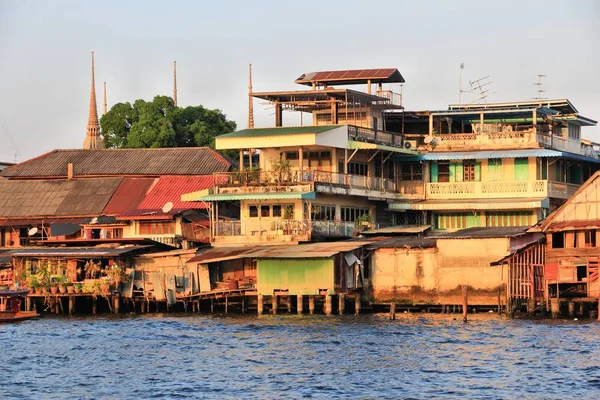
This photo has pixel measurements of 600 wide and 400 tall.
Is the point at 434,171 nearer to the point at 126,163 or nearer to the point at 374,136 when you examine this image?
the point at 374,136

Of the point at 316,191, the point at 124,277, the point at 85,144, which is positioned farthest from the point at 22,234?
the point at 85,144

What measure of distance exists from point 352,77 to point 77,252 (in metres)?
17.9

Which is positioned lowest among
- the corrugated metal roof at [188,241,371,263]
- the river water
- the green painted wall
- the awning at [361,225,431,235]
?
the river water

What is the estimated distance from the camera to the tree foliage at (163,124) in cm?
10050

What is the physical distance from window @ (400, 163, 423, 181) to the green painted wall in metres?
15.0

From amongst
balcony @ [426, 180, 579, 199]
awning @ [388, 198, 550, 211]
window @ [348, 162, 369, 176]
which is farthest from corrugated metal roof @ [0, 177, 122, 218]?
balcony @ [426, 180, 579, 199]

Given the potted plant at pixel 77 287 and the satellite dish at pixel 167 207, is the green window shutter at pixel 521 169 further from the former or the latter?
the potted plant at pixel 77 287

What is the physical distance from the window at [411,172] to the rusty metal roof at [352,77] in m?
4.88

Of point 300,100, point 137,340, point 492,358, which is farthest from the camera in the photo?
point 300,100

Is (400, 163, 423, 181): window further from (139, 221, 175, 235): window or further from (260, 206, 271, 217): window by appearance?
(139, 221, 175, 235): window

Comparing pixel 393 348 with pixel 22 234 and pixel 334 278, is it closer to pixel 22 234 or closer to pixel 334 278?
pixel 334 278

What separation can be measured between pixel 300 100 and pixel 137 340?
23298mm

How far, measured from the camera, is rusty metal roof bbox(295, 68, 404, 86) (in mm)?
79438

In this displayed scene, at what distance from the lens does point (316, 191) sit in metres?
73.0
